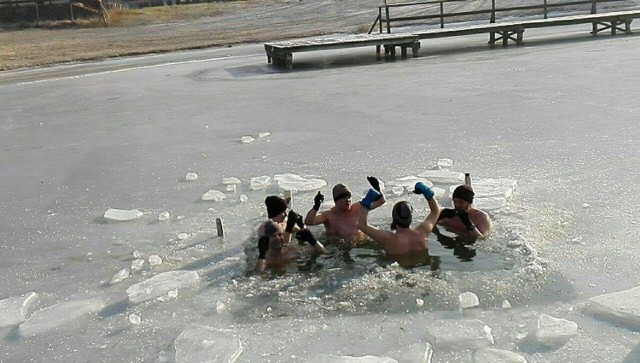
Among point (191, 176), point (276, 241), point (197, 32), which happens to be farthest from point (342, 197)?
point (197, 32)

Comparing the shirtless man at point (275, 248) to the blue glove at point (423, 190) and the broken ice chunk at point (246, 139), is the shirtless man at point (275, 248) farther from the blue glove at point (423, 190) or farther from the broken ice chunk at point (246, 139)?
the broken ice chunk at point (246, 139)

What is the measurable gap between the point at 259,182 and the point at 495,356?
3242 mm

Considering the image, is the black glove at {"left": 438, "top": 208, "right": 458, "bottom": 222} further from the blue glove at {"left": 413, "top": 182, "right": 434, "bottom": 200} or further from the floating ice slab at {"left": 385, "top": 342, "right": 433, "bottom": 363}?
the floating ice slab at {"left": 385, "top": 342, "right": 433, "bottom": 363}

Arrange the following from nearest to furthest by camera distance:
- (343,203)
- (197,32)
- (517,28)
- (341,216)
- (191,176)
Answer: (343,203), (341,216), (191,176), (517,28), (197,32)

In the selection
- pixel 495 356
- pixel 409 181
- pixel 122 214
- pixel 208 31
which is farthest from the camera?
pixel 208 31

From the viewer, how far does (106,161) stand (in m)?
7.24

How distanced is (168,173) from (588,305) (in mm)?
4156

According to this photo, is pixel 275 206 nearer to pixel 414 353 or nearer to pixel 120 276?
pixel 120 276

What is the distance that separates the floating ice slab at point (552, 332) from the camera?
9.62ft

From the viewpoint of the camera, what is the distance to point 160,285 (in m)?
3.86

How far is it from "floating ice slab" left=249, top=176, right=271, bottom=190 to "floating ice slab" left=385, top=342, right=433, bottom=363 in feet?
9.46

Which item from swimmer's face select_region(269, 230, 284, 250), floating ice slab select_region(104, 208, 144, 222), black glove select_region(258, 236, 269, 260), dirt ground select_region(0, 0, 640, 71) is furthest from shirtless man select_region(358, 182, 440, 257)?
dirt ground select_region(0, 0, 640, 71)

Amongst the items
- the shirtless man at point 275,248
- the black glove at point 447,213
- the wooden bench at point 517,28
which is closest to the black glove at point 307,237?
the shirtless man at point 275,248

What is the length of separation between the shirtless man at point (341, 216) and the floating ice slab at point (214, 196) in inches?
41.4
